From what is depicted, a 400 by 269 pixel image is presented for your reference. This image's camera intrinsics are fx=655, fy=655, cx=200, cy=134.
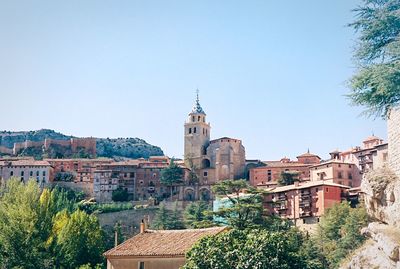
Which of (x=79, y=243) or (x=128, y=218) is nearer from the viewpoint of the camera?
(x=79, y=243)

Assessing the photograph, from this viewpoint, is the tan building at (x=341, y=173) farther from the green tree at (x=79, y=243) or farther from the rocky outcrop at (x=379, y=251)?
the rocky outcrop at (x=379, y=251)

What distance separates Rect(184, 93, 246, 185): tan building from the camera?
99.1 m

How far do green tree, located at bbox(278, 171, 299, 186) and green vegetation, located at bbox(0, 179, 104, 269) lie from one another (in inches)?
1696

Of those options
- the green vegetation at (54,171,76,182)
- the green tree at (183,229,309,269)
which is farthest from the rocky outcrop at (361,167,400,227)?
the green vegetation at (54,171,76,182)

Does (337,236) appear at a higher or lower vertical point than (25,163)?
lower

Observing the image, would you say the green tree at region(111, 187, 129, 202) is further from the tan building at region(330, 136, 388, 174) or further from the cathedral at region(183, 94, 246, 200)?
the tan building at region(330, 136, 388, 174)

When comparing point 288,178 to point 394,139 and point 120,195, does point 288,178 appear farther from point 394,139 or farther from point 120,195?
point 394,139

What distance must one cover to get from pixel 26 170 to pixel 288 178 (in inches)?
1599

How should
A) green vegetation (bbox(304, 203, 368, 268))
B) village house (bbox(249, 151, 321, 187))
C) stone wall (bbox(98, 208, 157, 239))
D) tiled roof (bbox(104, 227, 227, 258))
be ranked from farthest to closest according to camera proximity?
village house (bbox(249, 151, 321, 187)), stone wall (bbox(98, 208, 157, 239)), green vegetation (bbox(304, 203, 368, 268)), tiled roof (bbox(104, 227, 227, 258))

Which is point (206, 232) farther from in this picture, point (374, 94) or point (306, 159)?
point (306, 159)

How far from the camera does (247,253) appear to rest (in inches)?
866

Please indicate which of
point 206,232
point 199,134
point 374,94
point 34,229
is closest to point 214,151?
point 199,134

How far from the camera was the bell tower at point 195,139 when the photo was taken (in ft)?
338

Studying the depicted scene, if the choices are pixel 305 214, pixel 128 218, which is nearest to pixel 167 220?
pixel 128 218
